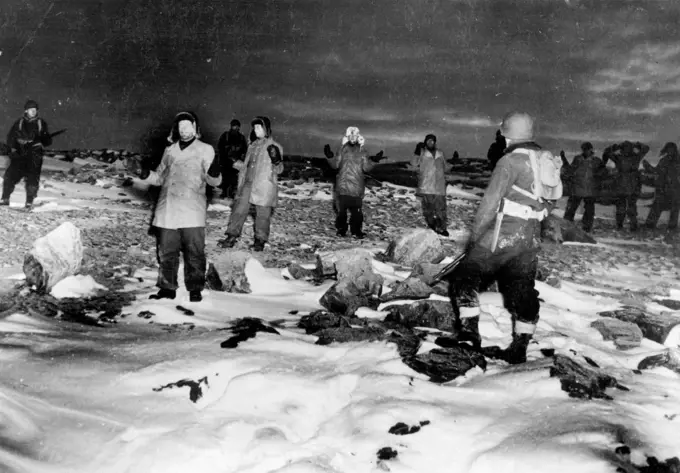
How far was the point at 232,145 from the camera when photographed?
12.0m

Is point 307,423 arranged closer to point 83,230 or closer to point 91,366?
point 91,366

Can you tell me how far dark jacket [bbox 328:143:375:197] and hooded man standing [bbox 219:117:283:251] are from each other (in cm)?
148

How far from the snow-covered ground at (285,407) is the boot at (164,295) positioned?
54 centimetres

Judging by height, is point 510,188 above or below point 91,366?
above

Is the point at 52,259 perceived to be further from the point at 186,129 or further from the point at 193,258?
the point at 186,129

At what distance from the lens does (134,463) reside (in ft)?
7.73

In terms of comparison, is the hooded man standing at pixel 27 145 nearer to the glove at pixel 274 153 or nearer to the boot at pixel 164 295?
the glove at pixel 274 153

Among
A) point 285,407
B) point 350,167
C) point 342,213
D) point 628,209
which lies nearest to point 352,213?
point 342,213

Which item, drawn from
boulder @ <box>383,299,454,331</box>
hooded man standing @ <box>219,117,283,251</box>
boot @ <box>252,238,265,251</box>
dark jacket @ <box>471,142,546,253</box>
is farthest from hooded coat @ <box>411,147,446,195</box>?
dark jacket @ <box>471,142,546,253</box>

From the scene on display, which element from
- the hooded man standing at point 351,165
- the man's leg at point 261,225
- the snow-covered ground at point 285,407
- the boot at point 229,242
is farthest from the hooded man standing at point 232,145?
the snow-covered ground at point 285,407

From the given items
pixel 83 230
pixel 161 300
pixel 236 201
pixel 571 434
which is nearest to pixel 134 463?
pixel 571 434

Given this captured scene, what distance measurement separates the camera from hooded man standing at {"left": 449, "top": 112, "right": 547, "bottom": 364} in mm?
3496

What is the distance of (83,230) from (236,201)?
82.6 inches

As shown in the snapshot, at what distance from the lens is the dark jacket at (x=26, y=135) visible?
8359 mm
